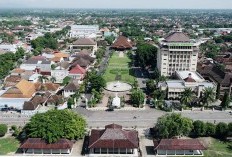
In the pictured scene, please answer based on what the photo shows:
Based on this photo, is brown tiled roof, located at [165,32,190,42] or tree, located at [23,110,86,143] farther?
brown tiled roof, located at [165,32,190,42]

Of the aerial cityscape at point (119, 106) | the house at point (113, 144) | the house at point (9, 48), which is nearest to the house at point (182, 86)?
the aerial cityscape at point (119, 106)

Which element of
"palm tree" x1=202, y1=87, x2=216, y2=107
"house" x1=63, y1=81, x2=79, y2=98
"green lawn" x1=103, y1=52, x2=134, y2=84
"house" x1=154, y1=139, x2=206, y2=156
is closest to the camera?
"house" x1=154, y1=139, x2=206, y2=156

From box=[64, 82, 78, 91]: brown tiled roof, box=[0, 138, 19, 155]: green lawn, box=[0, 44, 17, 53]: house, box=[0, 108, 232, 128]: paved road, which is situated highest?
box=[0, 44, 17, 53]: house

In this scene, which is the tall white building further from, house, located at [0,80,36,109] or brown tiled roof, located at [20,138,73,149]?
brown tiled roof, located at [20,138,73,149]

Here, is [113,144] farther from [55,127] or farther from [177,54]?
[177,54]

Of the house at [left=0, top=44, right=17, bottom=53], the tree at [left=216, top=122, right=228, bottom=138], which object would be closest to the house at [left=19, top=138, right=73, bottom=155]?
the tree at [left=216, top=122, right=228, bottom=138]

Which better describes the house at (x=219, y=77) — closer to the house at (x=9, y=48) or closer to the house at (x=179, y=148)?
the house at (x=179, y=148)
